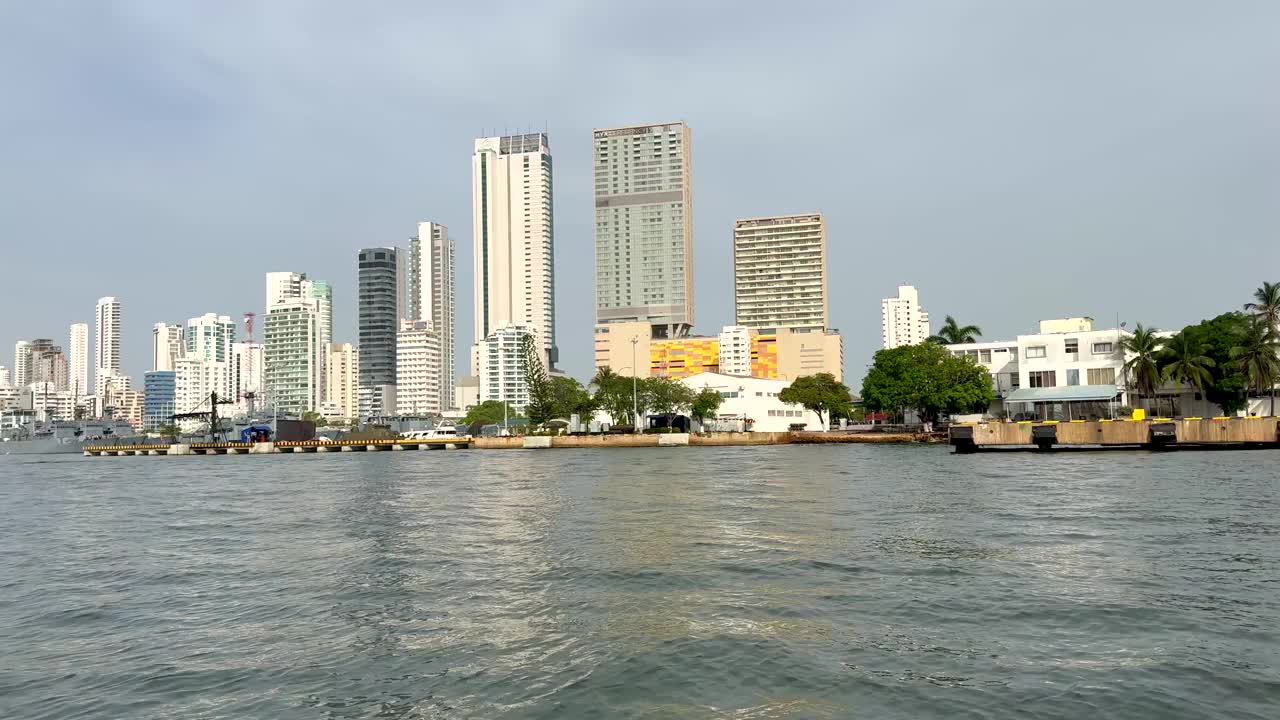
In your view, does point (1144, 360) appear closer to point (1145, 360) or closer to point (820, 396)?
point (1145, 360)

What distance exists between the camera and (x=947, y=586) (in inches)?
569

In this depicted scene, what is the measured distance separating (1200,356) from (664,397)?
6088 cm

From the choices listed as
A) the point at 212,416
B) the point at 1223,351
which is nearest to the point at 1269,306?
the point at 1223,351

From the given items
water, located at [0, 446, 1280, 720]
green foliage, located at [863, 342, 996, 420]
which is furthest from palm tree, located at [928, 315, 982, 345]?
water, located at [0, 446, 1280, 720]

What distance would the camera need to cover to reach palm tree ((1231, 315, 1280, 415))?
236 ft

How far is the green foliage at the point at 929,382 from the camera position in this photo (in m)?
85.4

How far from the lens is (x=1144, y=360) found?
7812cm

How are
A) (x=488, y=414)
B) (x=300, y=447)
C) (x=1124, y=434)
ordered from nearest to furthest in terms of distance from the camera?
1. (x=1124, y=434)
2. (x=300, y=447)
3. (x=488, y=414)

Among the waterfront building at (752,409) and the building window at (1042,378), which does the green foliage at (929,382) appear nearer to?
the building window at (1042,378)

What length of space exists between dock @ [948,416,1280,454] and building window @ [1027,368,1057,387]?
22632 mm

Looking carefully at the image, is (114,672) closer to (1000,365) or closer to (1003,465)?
(1003,465)

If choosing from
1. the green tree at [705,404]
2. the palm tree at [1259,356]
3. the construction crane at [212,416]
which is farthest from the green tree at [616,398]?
the palm tree at [1259,356]

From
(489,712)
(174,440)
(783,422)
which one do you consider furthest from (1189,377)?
(174,440)

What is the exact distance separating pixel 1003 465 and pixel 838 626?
41.1 m
